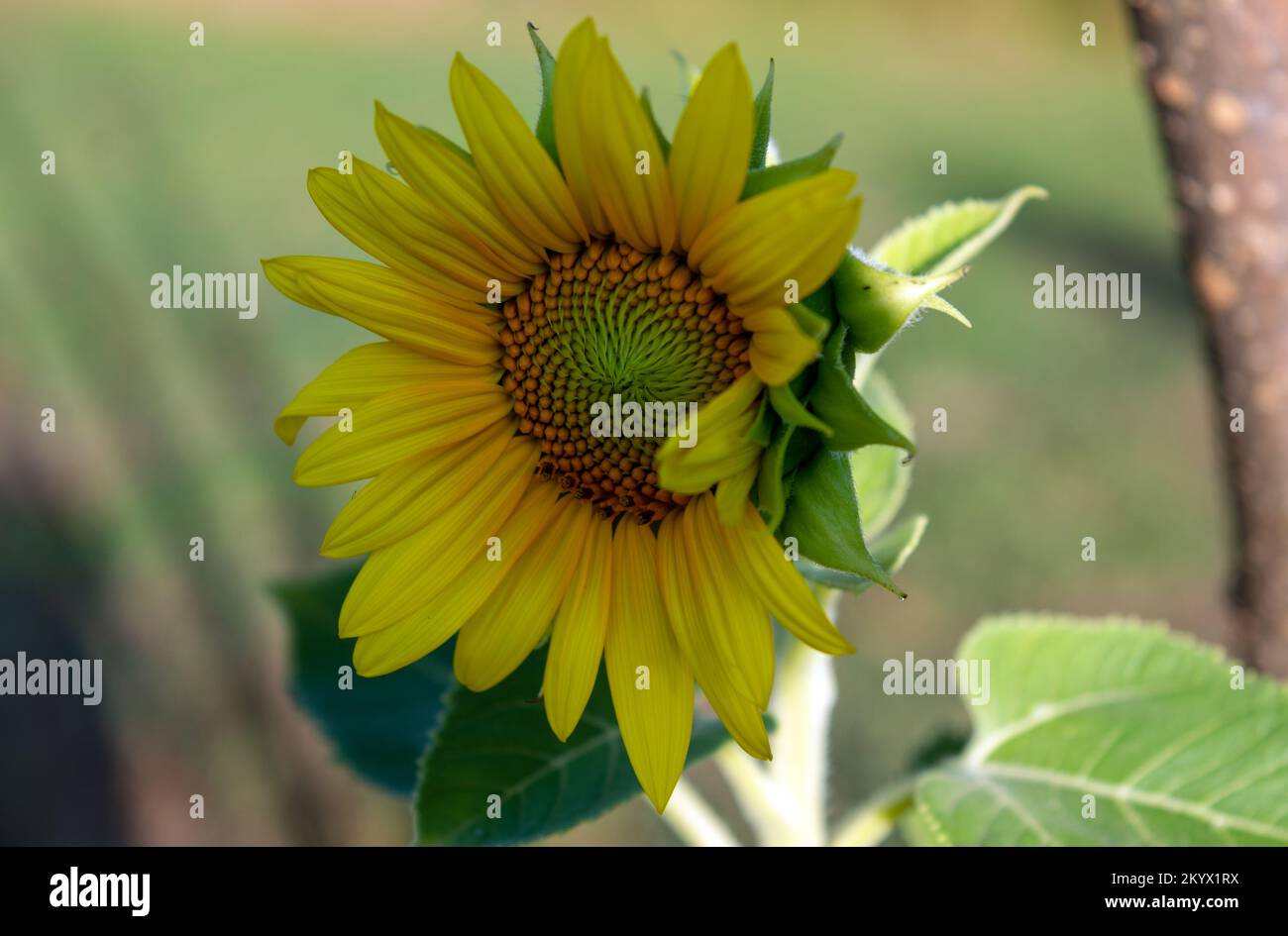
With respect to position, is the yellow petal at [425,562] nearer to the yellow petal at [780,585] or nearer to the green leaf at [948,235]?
the yellow petal at [780,585]

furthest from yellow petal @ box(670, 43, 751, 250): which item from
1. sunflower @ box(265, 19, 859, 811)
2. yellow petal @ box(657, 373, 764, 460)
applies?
yellow petal @ box(657, 373, 764, 460)

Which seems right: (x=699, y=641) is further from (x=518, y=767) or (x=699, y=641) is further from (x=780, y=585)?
(x=518, y=767)

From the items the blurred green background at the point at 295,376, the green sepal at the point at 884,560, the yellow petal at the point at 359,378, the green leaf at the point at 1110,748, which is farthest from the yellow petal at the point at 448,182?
the blurred green background at the point at 295,376

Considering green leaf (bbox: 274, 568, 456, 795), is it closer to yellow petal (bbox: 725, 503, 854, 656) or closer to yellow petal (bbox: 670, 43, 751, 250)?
yellow petal (bbox: 725, 503, 854, 656)

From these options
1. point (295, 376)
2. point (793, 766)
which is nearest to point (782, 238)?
point (793, 766)

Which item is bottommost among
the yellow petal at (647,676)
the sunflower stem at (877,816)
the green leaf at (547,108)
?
the sunflower stem at (877,816)

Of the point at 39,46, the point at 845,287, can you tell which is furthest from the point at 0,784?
the point at 39,46
